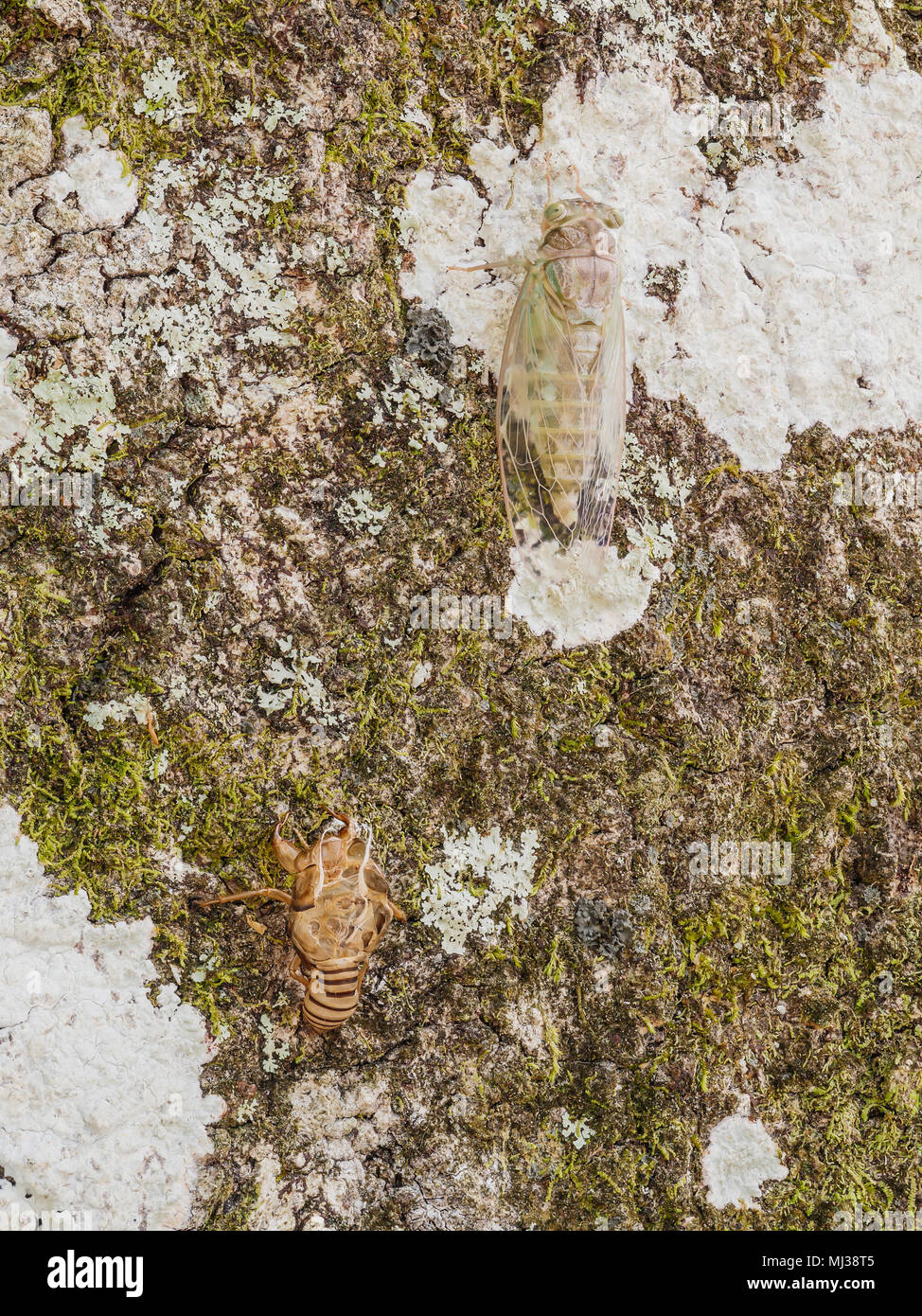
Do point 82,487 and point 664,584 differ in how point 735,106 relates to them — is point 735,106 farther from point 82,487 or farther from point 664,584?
point 82,487

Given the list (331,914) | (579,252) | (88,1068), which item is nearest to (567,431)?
(579,252)

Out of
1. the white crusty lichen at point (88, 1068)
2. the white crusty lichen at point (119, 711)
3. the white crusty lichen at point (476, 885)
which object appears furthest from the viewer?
the white crusty lichen at point (476, 885)

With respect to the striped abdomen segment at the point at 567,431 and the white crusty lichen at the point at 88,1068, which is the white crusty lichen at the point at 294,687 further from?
the striped abdomen segment at the point at 567,431

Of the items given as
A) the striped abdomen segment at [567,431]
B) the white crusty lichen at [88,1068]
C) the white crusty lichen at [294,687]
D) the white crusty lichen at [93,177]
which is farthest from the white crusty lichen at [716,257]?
the white crusty lichen at [88,1068]

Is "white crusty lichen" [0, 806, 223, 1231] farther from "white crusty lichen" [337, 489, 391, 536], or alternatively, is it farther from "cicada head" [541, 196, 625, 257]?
"cicada head" [541, 196, 625, 257]

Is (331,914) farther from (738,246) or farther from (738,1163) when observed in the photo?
(738,246)

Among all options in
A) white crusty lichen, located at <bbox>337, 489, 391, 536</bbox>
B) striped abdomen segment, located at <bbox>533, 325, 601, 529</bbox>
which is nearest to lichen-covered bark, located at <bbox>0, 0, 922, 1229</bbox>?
white crusty lichen, located at <bbox>337, 489, 391, 536</bbox>
